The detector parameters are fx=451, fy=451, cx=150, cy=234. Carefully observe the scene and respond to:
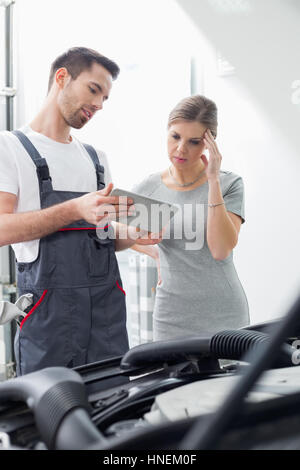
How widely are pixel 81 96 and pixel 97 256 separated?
1.74 ft

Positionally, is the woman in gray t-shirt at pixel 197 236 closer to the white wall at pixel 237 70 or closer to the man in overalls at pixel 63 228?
the man in overalls at pixel 63 228

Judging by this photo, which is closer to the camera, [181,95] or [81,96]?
[81,96]

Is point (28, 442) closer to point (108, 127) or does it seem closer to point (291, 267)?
point (291, 267)

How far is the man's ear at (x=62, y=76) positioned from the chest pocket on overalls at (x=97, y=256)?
0.52m

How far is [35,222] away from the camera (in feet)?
4.15

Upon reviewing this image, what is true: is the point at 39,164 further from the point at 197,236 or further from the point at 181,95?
the point at 181,95

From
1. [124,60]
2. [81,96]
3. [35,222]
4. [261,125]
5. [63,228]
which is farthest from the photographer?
[124,60]

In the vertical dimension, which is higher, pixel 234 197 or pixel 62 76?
Result: pixel 62 76

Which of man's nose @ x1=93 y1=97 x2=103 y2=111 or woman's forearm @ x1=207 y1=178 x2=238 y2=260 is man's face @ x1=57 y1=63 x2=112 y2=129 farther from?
woman's forearm @ x1=207 y1=178 x2=238 y2=260

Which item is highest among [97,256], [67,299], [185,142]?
[185,142]

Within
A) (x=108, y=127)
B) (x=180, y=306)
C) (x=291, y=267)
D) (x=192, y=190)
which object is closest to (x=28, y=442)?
(x=180, y=306)

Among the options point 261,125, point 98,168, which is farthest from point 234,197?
point 261,125

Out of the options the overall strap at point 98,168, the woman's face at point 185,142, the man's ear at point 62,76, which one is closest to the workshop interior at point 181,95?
the overall strap at point 98,168

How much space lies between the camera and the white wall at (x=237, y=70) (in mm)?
2254
